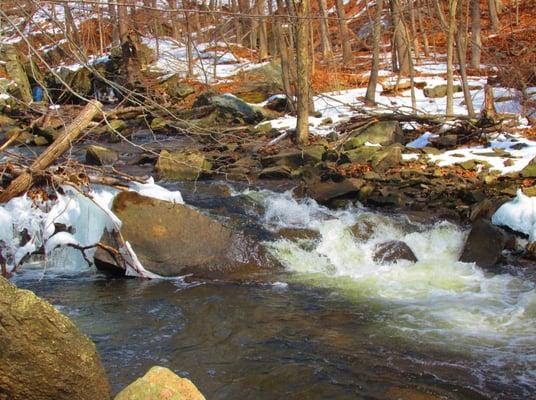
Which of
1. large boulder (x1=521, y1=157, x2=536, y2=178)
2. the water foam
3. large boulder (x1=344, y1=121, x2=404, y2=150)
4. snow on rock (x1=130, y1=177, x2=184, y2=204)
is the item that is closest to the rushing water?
the water foam

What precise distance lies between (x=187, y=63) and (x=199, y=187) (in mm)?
7349

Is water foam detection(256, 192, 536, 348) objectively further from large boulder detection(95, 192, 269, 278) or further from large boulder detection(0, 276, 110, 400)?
large boulder detection(0, 276, 110, 400)

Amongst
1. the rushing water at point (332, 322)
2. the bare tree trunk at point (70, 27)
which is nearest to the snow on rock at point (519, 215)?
the rushing water at point (332, 322)

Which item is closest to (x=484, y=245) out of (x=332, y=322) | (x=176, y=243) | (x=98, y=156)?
(x=332, y=322)

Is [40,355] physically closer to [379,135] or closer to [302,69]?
[302,69]

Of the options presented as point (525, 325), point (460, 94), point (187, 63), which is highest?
point (187, 63)

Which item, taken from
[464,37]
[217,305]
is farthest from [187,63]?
[464,37]

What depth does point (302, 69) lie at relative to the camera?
46.5 ft

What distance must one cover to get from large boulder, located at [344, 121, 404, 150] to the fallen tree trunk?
801 cm

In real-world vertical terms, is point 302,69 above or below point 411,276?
above

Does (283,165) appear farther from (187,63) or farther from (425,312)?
(187,63)

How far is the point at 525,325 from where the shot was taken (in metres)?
6.10

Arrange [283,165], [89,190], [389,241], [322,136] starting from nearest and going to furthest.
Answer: [89,190] → [389,241] → [283,165] → [322,136]

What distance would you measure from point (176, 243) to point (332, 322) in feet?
8.49
